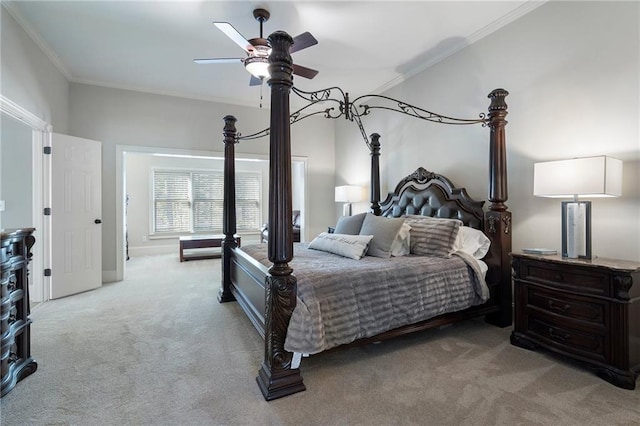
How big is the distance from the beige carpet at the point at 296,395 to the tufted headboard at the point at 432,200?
3.58ft

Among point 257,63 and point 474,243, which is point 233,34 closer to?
point 257,63

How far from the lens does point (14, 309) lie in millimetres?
1955

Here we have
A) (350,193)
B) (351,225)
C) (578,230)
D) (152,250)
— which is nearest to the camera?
(578,230)

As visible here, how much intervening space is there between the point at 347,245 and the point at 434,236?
0.82m

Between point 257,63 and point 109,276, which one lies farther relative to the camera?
point 109,276

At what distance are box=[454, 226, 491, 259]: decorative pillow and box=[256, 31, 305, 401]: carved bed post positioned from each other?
5.73 feet

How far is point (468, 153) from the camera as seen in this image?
3346mm

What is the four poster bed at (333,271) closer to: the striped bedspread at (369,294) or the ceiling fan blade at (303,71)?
the striped bedspread at (369,294)

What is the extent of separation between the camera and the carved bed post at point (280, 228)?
5.77ft

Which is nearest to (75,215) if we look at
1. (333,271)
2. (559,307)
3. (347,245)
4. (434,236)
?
(347,245)

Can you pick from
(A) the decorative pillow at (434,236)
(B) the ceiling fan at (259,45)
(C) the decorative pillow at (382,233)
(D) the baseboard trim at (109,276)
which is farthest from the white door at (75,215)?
(A) the decorative pillow at (434,236)

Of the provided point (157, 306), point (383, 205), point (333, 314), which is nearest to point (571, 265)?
point (333, 314)

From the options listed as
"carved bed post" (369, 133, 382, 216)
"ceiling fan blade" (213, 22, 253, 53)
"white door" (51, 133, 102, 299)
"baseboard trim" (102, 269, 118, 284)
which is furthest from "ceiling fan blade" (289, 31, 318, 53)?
"baseboard trim" (102, 269, 118, 284)

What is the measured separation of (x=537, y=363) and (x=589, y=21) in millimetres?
2652
